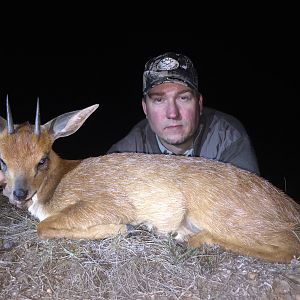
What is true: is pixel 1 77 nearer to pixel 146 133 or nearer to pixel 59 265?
pixel 146 133

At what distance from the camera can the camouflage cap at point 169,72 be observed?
240 inches

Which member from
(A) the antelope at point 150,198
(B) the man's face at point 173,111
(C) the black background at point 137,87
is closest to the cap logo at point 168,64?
(B) the man's face at point 173,111

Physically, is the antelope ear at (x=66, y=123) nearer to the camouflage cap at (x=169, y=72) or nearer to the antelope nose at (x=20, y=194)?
the antelope nose at (x=20, y=194)

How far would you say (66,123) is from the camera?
5152 millimetres

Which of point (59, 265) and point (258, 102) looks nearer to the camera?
point (59, 265)

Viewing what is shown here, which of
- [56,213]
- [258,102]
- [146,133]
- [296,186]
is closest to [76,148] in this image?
[296,186]

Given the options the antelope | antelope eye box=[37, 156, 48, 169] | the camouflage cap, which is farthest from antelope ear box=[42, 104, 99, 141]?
the camouflage cap

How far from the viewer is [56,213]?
475 centimetres

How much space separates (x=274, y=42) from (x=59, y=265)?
81.5 ft

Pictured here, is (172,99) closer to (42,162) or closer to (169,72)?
(169,72)

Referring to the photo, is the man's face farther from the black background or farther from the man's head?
the black background

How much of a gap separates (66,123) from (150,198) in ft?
3.94

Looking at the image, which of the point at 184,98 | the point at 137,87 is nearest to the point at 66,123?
the point at 184,98

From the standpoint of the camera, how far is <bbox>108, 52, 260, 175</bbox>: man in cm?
607
